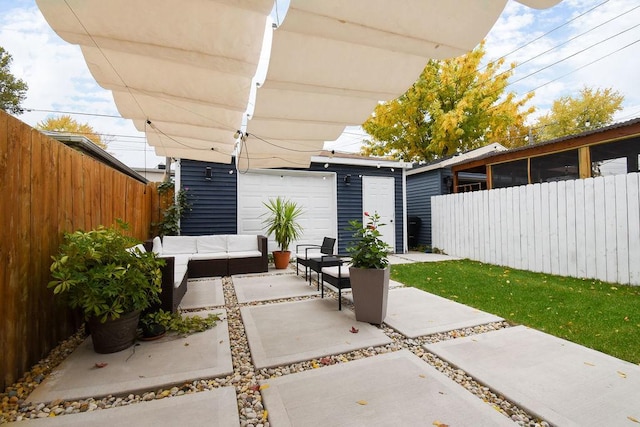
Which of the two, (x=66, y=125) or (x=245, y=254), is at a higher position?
(x=66, y=125)

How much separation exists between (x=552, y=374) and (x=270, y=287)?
3.64 m

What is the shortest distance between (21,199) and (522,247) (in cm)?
763

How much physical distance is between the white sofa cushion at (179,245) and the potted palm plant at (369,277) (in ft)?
13.3

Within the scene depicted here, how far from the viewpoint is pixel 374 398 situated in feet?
5.96

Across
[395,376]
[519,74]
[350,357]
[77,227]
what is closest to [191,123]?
[77,227]

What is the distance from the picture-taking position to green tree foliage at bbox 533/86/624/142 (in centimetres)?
1808

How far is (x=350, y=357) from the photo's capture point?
237 cm

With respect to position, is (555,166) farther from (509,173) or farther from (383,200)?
(383,200)

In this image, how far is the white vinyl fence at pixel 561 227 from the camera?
446 centimetres

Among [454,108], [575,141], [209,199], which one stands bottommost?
[209,199]

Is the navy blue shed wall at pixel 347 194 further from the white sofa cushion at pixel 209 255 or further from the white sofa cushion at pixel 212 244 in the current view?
the white sofa cushion at pixel 209 255

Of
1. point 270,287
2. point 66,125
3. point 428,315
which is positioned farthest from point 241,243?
point 66,125

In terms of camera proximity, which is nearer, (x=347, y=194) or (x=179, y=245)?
(x=179, y=245)

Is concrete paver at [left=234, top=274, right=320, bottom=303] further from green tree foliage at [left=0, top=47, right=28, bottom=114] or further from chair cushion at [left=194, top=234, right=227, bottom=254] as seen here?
green tree foliage at [left=0, top=47, right=28, bottom=114]
